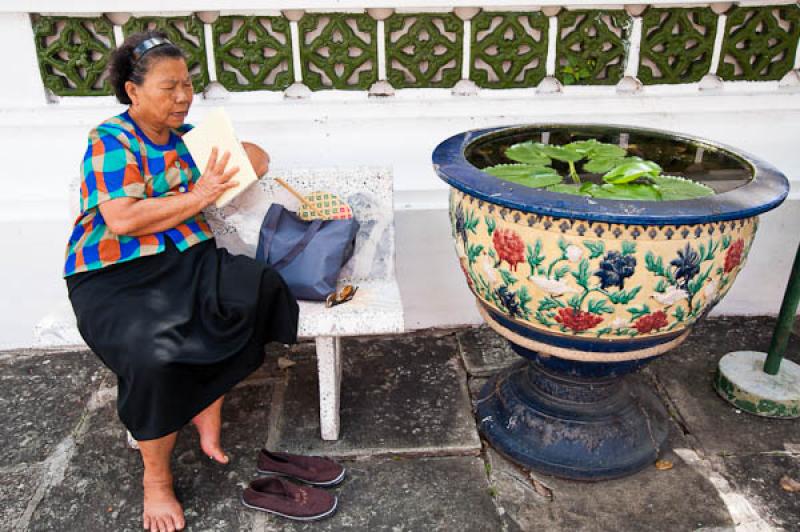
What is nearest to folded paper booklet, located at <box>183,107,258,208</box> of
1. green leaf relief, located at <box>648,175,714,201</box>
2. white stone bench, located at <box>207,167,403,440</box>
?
white stone bench, located at <box>207,167,403,440</box>

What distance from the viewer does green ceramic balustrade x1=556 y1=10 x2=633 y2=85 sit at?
3.54 meters

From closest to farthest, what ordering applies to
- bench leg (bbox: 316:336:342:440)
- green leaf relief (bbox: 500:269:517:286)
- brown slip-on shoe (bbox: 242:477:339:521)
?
1. green leaf relief (bbox: 500:269:517:286)
2. brown slip-on shoe (bbox: 242:477:339:521)
3. bench leg (bbox: 316:336:342:440)

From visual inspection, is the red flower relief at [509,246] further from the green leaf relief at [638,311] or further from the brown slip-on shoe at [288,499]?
the brown slip-on shoe at [288,499]

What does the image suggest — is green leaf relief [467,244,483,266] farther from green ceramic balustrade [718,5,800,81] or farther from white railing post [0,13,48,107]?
white railing post [0,13,48,107]

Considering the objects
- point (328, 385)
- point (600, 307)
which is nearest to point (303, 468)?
point (328, 385)

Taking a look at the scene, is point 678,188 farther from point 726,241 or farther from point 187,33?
point 187,33

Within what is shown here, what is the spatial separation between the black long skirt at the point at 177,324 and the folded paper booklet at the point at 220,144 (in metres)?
0.31

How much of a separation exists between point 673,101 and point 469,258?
1.65 meters

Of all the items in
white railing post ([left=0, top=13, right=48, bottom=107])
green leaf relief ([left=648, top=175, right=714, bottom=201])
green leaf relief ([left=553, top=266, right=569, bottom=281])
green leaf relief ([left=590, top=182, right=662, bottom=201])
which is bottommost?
green leaf relief ([left=553, top=266, right=569, bottom=281])

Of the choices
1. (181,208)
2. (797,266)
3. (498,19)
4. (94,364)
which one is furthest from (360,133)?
(797,266)

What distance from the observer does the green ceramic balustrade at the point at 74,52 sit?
3385 millimetres

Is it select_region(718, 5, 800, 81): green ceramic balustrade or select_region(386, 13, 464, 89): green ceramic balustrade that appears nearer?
select_region(386, 13, 464, 89): green ceramic balustrade

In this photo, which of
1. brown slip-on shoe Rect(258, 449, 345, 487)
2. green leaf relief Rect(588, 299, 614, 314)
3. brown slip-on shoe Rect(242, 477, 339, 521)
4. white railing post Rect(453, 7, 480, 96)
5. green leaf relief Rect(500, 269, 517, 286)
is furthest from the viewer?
white railing post Rect(453, 7, 480, 96)

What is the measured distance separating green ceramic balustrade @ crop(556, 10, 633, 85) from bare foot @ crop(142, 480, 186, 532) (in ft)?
8.39
